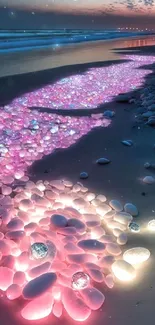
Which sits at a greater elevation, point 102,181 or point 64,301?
point 64,301

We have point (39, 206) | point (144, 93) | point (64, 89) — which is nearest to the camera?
point (39, 206)

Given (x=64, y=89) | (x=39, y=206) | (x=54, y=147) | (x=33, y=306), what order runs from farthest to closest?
(x=64, y=89) → (x=54, y=147) → (x=39, y=206) → (x=33, y=306)

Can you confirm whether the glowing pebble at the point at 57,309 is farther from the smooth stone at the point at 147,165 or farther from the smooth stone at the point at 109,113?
the smooth stone at the point at 109,113

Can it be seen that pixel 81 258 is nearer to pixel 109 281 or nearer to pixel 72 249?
pixel 72 249

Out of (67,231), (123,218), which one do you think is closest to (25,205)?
(67,231)

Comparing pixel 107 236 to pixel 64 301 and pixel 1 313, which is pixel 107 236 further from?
pixel 1 313

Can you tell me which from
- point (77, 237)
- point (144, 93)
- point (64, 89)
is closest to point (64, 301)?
point (77, 237)

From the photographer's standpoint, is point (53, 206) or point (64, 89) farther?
point (64, 89)

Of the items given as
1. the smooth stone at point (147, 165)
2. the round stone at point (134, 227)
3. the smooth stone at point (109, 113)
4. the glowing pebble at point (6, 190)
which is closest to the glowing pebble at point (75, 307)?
the round stone at point (134, 227)
